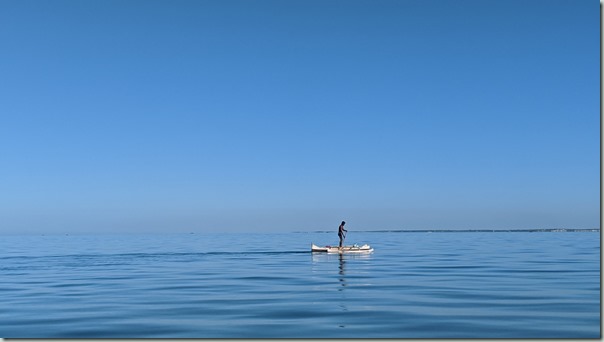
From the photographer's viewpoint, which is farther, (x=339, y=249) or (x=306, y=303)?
(x=339, y=249)

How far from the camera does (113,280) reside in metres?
34.1

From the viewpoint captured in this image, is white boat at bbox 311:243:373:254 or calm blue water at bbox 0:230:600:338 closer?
calm blue water at bbox 0:230:600:338

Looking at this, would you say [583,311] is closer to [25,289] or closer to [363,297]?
[363,297]

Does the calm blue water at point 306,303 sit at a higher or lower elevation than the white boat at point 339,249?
lower

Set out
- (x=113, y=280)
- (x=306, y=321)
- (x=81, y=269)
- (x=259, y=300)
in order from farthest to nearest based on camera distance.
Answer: (x=81, y=269), (x=113, y=280), (x=259, y=300), (x=306, y=321)

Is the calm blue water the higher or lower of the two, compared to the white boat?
lower

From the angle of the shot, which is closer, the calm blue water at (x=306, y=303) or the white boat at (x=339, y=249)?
the calm blue water at (x=306, y=303)

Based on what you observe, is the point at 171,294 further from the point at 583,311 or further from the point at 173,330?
the point at 583,311

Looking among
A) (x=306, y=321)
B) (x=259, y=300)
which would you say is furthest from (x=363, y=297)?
(x=306, y=321)

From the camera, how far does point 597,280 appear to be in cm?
3123

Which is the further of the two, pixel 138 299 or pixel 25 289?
pixel 25 289

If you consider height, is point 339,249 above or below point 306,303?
above

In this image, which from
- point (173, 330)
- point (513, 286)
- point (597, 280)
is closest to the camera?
point (173, 330)

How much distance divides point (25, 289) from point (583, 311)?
2648cm
